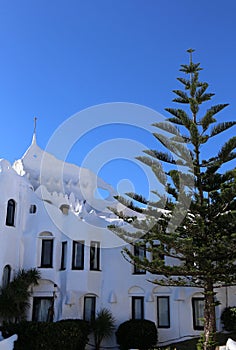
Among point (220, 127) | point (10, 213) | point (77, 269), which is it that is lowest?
point (77, 269)

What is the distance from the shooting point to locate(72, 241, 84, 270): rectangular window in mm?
16438

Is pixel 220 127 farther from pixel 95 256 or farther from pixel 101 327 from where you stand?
pixel 101 327

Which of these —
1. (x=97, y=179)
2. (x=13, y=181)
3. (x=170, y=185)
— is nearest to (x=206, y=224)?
(x=170, y=185)

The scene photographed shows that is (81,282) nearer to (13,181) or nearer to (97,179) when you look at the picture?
(13,181)

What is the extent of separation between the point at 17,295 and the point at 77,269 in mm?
2477

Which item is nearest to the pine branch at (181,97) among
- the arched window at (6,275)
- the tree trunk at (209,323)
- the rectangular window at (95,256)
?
the tree trunk at (209,323)

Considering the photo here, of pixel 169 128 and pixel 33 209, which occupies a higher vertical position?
pixel 169 128

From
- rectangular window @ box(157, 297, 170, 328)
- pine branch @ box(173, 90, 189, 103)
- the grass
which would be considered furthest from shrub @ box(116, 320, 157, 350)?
pine branch @ box(173, 90, 189, 103)

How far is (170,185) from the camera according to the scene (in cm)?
1319

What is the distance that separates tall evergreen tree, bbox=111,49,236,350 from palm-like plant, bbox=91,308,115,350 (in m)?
3.20

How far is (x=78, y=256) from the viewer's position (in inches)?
656

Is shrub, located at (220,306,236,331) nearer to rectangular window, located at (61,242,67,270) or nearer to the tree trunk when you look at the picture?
the tree trunk

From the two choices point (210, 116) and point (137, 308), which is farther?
point (137, 308)

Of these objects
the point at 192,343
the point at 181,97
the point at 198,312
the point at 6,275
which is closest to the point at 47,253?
the point at 6,275
